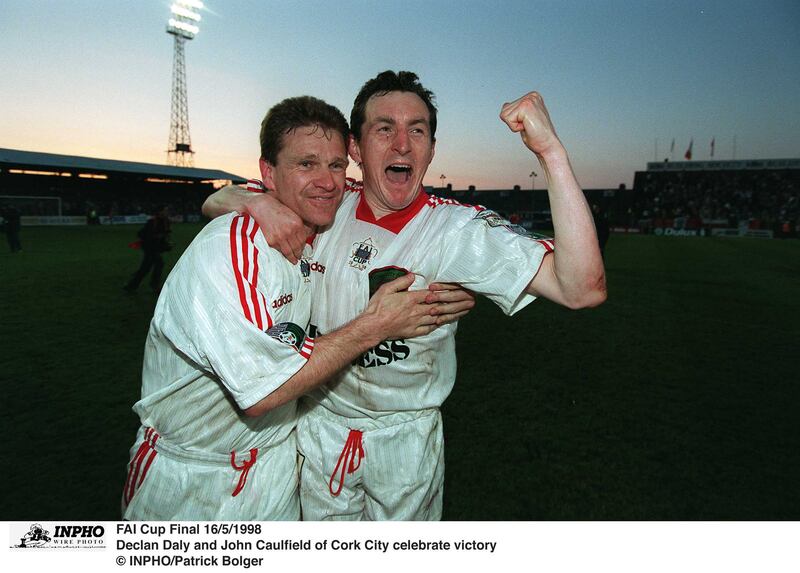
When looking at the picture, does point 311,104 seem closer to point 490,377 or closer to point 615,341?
point 490,377

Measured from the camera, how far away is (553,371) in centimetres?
576

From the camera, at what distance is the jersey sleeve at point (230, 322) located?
5.25 feet

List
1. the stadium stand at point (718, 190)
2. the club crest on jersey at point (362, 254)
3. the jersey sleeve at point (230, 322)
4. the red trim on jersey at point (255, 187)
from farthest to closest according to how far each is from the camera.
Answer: the stadium stand at point (718, 190) < the red trim on jersey at point (255, 187) < the club crest on jersey at point (362, 254) < the jersey sleeve at point (230, 322)

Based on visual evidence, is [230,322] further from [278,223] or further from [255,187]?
[255,187]

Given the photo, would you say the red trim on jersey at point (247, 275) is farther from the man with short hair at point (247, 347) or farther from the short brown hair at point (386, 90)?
the short brown hair at point (386, 90)

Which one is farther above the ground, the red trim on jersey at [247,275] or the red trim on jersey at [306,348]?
the red trim on jersey at [247,275]

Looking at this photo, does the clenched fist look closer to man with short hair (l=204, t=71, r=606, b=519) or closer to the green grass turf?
man with short hair (l=204, t=71, r=606, b=519)

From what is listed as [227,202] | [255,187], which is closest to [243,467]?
[227,202]

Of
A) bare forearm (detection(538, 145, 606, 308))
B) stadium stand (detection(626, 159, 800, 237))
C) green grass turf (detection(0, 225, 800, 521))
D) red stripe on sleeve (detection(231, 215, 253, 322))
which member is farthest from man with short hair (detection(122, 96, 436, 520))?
stadium stand (detection(626, 159, 800, 237))

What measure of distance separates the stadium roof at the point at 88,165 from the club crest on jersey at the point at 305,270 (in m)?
39.5

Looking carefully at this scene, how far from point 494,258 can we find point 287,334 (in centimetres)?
87

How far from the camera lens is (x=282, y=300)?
1880 millimetres

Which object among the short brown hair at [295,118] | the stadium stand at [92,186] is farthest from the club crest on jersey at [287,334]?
the stadium stand at [92,186]

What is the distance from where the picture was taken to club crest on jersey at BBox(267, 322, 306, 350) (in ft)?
5.44
